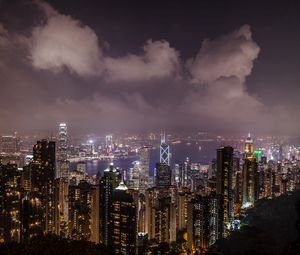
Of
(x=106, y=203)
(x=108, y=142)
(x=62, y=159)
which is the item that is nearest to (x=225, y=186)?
(x=106, y=203)

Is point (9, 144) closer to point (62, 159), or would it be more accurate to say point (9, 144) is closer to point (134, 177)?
point (62, 159)

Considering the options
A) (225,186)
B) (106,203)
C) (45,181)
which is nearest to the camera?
(106,203)

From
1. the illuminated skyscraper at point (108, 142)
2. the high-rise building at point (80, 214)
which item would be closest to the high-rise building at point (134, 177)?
the illuminated skyscraper at point (108, 142)

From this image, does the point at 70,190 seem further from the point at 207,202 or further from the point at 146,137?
the point at 146,137

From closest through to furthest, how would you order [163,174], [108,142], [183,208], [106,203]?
[106,203]
[183,208]
[163,174]
[108,142]

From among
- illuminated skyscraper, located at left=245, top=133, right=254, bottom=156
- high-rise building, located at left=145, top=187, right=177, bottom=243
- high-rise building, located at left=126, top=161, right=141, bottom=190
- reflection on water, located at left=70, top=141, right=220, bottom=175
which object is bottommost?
high-rise building, located at left=145, top=187, right=177, bottom=243

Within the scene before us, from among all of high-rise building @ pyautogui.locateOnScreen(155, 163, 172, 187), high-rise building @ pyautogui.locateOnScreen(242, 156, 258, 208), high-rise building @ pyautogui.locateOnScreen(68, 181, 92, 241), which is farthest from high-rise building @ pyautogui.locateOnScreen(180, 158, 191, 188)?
high-rise building @ pyautogui.locateOnScreen(68, 181, 92, 241)

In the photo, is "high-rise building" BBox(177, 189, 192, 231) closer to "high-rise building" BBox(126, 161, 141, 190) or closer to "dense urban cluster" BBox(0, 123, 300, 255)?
"dense urban cluster" BBox(0, 123, 300, 255)

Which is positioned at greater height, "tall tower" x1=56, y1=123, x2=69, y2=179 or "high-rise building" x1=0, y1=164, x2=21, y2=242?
"tall tower" x1=56, y1=123, x2=69, y2=179

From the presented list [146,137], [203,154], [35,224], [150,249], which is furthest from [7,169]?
[203,154]

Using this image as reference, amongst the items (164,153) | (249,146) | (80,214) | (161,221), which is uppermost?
(249,146)
